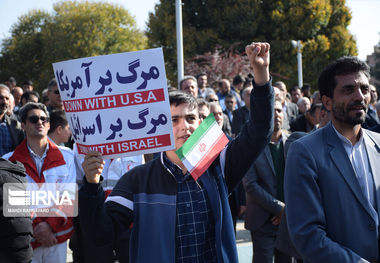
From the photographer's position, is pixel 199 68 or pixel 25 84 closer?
pixel 25 84

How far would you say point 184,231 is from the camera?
8.12 ft

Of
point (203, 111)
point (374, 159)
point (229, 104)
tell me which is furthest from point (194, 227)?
point (229, 104)

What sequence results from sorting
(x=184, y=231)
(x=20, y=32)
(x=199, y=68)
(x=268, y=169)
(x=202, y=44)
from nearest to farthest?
1. (x=184, y=231)
2. (x=268, y=169)
3. (x=199, y=68)
4. (x=202, y=44)
5. (x=20, y=32)

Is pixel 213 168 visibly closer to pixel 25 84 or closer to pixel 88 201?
pixel 88 201

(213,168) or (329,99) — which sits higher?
(329,99)

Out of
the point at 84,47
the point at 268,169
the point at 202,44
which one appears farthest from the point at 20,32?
the point at 268,169

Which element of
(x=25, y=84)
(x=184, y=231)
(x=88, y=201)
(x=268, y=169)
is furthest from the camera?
(x=25, y=84)

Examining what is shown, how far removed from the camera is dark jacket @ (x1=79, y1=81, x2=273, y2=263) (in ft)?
7.63

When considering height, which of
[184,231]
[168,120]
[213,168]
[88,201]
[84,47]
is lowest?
[184,231]

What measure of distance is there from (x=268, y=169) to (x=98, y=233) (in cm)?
266

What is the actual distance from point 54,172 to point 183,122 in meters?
2.34

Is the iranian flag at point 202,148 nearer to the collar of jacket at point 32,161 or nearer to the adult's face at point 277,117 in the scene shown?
the adult's face at point 277,117

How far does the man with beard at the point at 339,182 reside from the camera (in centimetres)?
249

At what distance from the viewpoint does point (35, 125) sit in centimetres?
486
